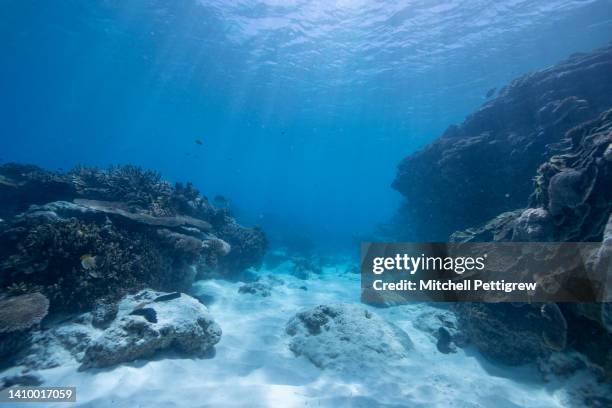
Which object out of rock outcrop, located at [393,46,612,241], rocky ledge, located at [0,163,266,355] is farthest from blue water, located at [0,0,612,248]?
rocky ledge, located at [0,163,266,355]

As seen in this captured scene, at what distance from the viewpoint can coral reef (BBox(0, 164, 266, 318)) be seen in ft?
22.1

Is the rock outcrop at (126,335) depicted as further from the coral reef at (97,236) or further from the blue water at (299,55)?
the blue water at (299,55)

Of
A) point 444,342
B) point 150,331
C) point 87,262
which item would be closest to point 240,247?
point 87,262

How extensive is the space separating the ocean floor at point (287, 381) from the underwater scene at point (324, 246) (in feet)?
0.14

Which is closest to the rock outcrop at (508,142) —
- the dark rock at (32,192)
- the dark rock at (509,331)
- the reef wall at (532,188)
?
the reef wall at (532,188)

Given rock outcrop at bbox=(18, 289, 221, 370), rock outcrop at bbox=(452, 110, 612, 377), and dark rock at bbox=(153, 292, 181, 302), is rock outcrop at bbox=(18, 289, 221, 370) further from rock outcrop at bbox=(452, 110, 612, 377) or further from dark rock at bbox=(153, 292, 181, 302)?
rock outcrop at bbox=(452, 110, 612, 377)

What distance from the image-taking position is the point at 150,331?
579 cm

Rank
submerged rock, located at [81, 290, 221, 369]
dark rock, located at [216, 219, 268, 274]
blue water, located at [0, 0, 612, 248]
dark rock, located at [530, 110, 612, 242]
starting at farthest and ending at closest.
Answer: blue water, located at [0, 0, 612, 248], dark rock, located at [216, 219, 268, 274], submerged rock, located at [81, 290, 221, 369], dark rock, located at [530, 110, 612, 242]

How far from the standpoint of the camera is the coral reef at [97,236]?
6738 millimetres

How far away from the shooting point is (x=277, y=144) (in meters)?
86.7

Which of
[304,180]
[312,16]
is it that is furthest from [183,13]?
[304,180]

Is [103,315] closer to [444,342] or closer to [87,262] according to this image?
[87,262]

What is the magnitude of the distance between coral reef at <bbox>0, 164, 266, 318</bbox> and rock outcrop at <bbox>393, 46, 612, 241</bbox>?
10.9 meters

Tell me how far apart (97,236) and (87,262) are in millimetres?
830
